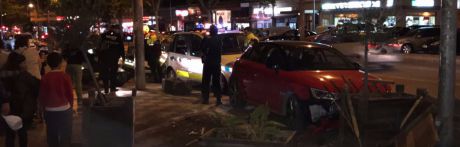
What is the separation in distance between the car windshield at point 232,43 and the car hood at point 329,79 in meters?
5.25

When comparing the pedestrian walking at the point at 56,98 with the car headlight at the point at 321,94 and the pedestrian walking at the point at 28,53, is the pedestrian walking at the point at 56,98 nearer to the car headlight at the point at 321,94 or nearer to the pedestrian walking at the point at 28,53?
the pedestrian walking at the point at 28,53

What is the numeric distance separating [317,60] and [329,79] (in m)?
1.00

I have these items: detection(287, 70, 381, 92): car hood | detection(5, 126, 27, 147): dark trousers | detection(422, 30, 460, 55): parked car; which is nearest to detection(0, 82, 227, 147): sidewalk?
detection(5, 126, 27, 147): dark trousers

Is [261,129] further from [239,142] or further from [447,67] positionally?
[447,67]

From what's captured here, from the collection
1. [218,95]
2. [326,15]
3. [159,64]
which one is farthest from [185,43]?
[326,15]

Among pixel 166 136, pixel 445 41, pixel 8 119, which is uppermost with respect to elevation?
pixel 445 41

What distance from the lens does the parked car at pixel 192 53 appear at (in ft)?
47.7

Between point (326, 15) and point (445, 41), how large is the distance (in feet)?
146

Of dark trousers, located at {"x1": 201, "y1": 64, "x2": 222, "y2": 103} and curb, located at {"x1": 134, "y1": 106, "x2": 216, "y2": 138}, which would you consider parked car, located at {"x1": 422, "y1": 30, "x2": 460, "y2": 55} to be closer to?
dark trousers, located at {"x1": 201, "y1": 64, "x2": 222, "y2": 103}

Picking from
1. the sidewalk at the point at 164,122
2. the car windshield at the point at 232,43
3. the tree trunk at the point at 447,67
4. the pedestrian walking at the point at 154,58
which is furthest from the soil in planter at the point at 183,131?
the pedestrian walking at the point at 154,58

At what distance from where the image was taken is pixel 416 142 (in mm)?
6527

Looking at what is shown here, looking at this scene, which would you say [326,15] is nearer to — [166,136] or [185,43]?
[185,43]

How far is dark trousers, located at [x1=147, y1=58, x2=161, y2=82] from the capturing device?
667 inches

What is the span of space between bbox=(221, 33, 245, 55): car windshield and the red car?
10.5ft
